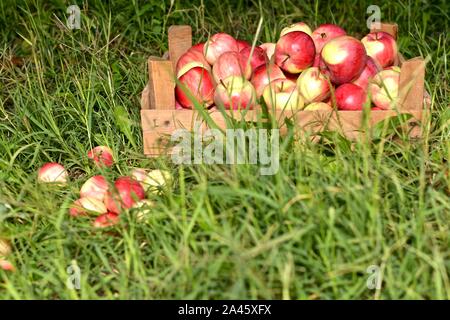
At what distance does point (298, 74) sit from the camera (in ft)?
11.7

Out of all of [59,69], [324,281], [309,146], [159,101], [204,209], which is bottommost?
[324,281]

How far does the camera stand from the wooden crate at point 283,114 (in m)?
3.14

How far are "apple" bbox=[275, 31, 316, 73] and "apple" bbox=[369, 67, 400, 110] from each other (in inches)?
11.8

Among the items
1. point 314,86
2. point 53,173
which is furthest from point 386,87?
point 53,173

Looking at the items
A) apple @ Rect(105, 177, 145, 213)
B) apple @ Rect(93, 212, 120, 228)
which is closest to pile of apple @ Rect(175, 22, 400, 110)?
apple @ Rect(105, 177, 145, 213)

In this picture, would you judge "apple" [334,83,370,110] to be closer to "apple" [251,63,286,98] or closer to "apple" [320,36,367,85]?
"apple" [320,36,367,85]

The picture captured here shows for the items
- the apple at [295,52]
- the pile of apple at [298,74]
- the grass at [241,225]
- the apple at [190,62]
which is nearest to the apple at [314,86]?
the pile of apple at [298,74]

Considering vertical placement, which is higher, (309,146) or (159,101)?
(159,101)

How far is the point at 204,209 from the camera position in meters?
2.61

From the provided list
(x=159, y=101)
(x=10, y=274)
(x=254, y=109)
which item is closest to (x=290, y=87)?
(x=254, y=109)

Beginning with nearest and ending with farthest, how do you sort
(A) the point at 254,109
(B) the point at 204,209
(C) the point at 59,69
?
(B) the point at 204,209
(A) the point at 254,109
(C) the point at 59,69

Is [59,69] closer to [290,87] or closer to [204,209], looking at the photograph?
[290,87]

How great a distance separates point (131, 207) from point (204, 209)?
0.98 ft

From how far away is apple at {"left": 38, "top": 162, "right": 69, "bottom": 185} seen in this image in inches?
125
